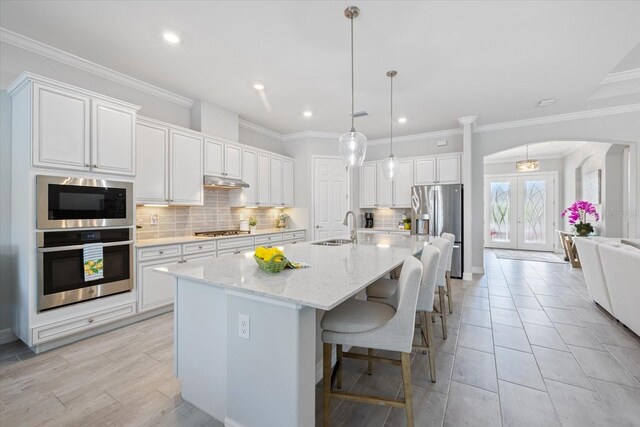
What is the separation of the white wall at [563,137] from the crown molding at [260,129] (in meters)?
3.87

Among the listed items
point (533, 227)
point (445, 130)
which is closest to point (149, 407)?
point (445, 130)

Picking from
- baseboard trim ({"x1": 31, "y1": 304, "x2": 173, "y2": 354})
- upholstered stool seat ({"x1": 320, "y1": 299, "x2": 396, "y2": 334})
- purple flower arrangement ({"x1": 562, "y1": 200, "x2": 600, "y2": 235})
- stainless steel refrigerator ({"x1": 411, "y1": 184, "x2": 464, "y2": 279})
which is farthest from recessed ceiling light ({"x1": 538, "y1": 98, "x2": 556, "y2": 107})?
baseboard trim ({"x1": 31, "y1": 304, "x2": 173, "y2": 354})

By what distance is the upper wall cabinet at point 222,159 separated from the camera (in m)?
4.10

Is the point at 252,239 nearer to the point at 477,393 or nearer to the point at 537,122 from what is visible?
the point at 477,393

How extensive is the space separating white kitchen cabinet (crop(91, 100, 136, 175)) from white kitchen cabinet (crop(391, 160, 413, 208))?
4582 mm

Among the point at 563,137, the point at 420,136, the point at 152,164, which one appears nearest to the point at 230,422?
the point at 152,164

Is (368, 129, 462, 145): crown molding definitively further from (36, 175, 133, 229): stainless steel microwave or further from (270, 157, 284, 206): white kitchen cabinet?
(36, 175, 133, 229): stainless steel microwave

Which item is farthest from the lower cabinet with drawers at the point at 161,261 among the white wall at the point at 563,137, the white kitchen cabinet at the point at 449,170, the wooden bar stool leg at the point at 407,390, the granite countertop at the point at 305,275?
the white wall at the point at 563,137

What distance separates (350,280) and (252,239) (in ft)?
10.4

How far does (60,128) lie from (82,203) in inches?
26.8

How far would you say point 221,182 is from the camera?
4.09 m

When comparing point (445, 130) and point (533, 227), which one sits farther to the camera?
point (533, 227)

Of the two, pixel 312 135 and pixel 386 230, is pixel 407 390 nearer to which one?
pixel 386 230

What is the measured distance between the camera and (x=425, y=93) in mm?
3912
